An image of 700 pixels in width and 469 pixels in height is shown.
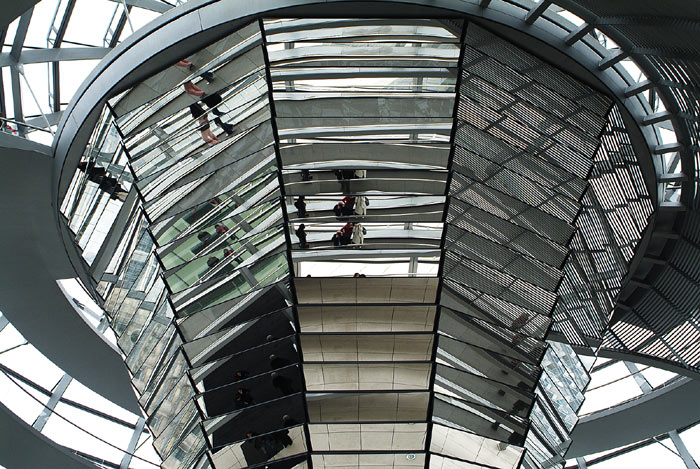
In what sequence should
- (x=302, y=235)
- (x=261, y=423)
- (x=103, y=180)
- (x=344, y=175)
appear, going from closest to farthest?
(x=344, y=175), (x=302, y=235), (x=261, y=423), (x=103, y=180)

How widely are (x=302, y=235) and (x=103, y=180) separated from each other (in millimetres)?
5391

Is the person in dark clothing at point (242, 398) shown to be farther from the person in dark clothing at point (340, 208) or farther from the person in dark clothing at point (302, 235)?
the person in dark clothing at point (340, 208)

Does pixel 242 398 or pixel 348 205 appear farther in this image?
Result: pixel 242 398

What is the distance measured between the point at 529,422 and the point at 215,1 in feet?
32.2

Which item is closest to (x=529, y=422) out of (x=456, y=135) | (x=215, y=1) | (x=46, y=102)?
(x=456, y=135)

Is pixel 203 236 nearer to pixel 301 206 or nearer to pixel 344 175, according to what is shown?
pixel 301 206

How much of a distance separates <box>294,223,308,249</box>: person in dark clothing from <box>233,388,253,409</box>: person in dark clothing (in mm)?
3199

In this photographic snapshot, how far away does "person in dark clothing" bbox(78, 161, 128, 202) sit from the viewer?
1688cm

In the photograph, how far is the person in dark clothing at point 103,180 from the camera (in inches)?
664

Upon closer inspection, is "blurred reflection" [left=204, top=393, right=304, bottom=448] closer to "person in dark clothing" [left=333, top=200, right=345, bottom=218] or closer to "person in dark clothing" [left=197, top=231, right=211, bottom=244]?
"person in dark clothing" [left=197, top=231, right=211, bottom=244]

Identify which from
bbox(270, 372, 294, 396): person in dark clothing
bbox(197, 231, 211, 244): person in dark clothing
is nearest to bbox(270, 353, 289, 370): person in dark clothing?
bbox(270, 372, 294, 396): person in dark clothing

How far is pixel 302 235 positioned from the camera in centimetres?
1448

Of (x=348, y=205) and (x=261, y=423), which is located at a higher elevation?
(x=348, y=205)

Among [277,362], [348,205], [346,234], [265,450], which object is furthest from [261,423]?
[348,205]
